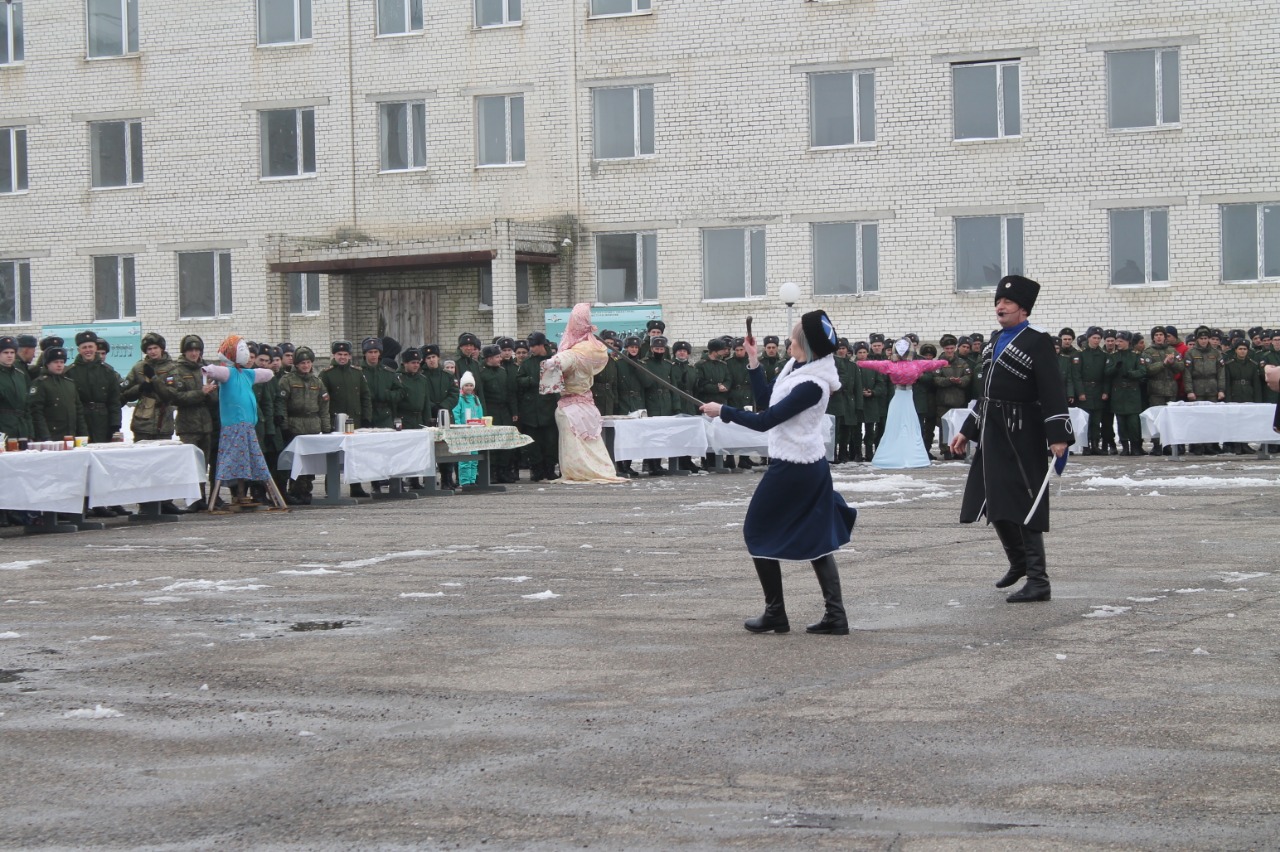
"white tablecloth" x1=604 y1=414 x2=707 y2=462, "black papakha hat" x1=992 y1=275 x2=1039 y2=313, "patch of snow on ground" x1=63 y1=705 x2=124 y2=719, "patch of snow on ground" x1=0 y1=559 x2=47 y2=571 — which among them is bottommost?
"patch of snow on ground" x1=0 y1=559 x2=47 y2=571

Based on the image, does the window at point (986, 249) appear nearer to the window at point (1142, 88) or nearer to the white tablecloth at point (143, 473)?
the window at point (1142, 88)

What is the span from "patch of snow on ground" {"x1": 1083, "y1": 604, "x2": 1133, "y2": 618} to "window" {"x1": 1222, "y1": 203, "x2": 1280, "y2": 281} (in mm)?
23375

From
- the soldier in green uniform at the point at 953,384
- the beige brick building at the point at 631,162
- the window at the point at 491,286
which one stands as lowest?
the soldier in green uniform at the point at 953,384

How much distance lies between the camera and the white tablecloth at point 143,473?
1691cm

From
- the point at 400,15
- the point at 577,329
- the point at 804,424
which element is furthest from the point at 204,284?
the point at 804,424

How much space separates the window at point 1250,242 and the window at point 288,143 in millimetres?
18807

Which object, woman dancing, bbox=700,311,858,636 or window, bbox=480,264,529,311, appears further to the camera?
window, bbox=480,264,529,311

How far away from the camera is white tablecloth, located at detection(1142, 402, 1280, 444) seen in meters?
24.9

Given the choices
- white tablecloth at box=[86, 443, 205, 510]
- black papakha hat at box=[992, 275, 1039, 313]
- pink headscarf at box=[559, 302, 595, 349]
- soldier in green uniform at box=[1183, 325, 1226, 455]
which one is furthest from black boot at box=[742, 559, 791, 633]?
soldier in green uniform at box=[1183, 325, 1226, 455]

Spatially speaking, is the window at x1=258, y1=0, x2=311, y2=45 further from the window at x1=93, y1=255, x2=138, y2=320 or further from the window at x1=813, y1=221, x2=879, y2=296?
the window at x1=813, y1=221, x2=879, y2=296

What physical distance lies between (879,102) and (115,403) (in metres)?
18.5

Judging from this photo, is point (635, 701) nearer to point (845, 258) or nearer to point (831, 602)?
point (831, 602)

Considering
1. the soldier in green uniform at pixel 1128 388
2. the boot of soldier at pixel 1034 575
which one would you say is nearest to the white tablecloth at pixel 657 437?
the soldier in green uniform at pixel 1128 388

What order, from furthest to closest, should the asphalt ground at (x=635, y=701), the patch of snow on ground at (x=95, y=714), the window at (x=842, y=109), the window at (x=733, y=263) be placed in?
1. the window at (x=733, y=263)
2. the window at (x=842, y=109)
3. the patch of snow on ground at (x=95, y=714)
4. the asphalt ground at (x=635, y=701)
